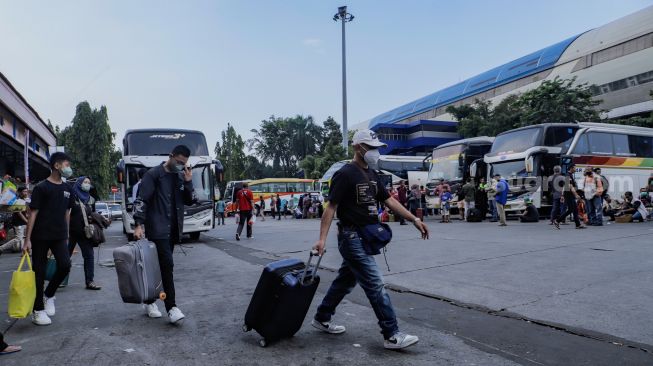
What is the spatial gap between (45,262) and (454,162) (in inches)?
762

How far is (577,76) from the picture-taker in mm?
47812

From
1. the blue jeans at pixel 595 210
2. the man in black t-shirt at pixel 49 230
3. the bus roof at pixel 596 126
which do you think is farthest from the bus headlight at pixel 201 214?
the bus roof at pixel 596 126

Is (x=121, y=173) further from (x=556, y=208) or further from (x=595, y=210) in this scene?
(x=595, y=210)

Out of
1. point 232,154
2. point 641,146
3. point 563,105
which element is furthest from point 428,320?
point 232,154

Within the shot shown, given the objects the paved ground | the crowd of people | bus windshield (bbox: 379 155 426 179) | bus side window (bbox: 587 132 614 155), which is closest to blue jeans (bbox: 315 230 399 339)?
the paved ground

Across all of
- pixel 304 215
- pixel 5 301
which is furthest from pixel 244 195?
pixel 304 215

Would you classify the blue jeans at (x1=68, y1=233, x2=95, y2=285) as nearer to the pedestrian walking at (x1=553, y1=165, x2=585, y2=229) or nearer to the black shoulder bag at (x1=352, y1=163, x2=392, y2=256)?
the black shoulder bag at (x1=352, y1=163, x2=392, y2=256)

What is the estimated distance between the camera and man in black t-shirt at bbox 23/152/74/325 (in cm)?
470

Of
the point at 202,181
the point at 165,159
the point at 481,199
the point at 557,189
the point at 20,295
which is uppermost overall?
the point at 165,159

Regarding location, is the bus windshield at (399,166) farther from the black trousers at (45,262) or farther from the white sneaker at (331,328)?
the white sneaker at (331,328)

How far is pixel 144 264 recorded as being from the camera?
14.3 feet

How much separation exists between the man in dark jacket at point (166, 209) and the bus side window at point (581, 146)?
1672cm

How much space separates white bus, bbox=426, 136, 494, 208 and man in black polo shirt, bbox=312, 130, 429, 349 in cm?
1773

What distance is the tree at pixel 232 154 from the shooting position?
6228 cm
